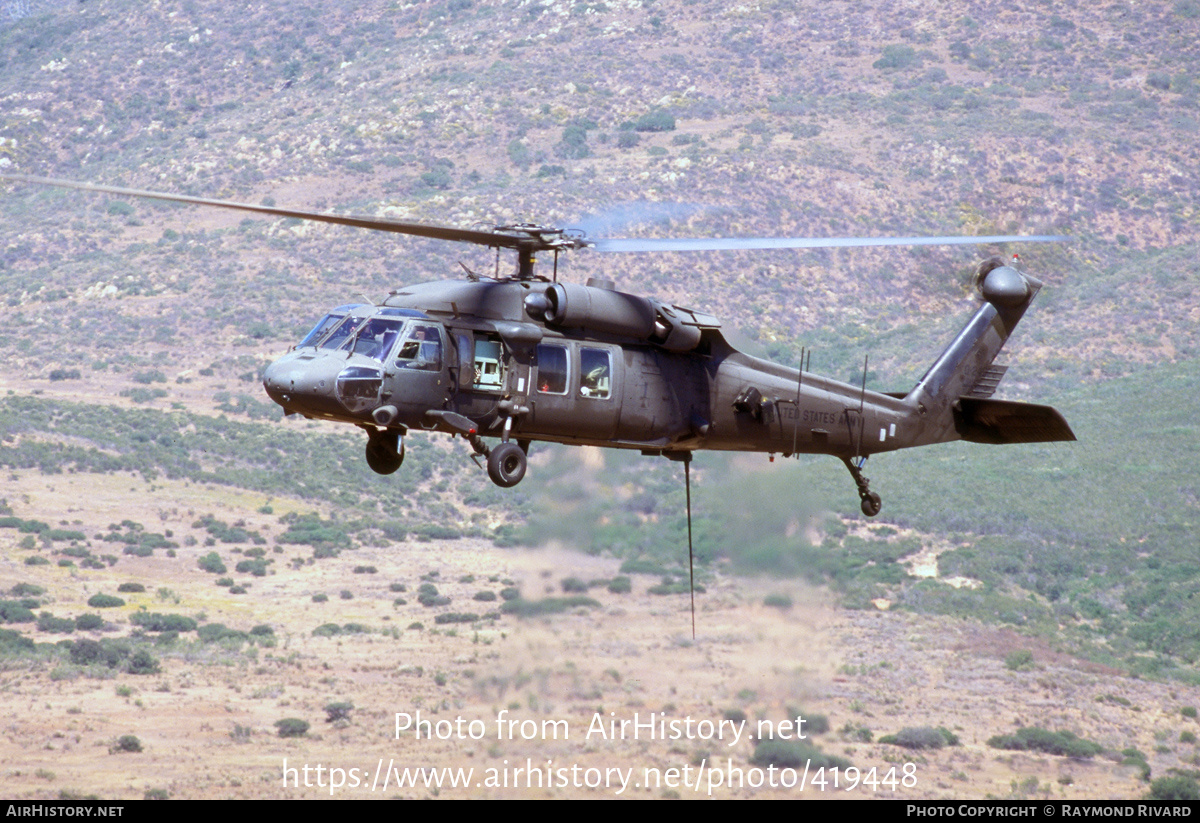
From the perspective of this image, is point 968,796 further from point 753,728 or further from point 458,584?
point 458,584

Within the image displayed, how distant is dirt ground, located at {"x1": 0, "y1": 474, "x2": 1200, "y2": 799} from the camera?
31.1m

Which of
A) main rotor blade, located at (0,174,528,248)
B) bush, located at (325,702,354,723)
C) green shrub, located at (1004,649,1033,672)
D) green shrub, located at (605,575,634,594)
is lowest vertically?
bush, located at (325,702,354,723)

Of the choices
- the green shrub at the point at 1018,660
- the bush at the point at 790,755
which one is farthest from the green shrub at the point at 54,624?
the green shrub at the point at 1018,660

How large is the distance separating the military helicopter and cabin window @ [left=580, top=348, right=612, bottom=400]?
0.02m

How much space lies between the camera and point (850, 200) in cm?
8600

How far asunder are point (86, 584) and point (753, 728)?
2733 cm

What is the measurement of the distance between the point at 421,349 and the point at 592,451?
6576mm

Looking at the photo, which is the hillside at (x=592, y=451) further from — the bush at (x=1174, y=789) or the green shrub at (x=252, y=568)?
the bush at (x=1174, y=789)

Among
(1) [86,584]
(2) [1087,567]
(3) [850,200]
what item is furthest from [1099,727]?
(3) [850,200]

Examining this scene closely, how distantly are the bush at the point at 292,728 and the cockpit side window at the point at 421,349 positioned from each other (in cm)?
2578

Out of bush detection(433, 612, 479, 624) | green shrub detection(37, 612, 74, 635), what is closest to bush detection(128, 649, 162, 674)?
green shrub detection(37, 612, 74, 635)

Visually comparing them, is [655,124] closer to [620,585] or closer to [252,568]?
[252,568]

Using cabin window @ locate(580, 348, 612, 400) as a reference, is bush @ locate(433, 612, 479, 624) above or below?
below

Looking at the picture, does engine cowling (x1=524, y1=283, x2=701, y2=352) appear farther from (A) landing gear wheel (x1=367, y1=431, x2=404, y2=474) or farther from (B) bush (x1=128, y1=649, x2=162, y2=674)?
(B) bush (x1=128, y1=649, x2=162, y2=674)
